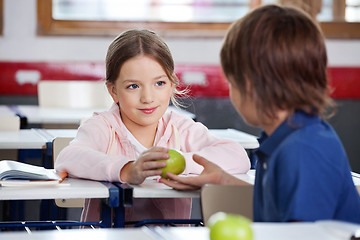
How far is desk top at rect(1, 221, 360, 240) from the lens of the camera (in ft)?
3.64

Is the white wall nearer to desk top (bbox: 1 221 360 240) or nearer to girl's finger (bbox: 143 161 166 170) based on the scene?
girl's finger (bbox: 143 161 166 170)

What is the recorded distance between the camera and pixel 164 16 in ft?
17.8

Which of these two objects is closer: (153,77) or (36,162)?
(153,77)

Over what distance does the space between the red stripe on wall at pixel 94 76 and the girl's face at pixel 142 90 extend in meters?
2.78

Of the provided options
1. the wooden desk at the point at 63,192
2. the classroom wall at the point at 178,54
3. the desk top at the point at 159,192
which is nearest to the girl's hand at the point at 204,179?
the desk top at the point at 159,192

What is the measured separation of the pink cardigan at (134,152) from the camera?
2.08 metres

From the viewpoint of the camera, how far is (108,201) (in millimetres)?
1868

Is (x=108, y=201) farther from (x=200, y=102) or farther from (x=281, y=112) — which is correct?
(x=200, y=102)

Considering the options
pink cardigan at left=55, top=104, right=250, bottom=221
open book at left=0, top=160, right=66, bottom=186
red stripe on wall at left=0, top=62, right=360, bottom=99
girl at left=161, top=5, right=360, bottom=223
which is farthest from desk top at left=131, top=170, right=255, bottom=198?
red stripe on wall at left=0, top=62, right=360, bottom=99

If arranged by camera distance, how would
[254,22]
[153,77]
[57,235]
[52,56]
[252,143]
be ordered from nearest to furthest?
[57,235] < [254,22] < [153,77] < [252,143] < [52,56]

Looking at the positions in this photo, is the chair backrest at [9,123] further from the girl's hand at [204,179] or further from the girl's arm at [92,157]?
the girl's hand at [204,179]

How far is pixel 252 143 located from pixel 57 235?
191 centimetres

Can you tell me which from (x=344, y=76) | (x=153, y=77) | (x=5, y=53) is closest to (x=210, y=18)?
(x=344, y=76)

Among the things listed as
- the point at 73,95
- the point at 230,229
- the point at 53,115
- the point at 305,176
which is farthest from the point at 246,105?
the point at 73,95
